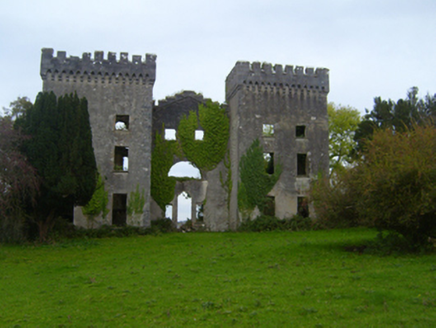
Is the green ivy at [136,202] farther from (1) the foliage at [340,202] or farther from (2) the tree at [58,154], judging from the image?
(1) the foliage at [340,202]

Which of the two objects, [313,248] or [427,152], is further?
[313,248]

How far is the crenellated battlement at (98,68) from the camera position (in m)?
27.7

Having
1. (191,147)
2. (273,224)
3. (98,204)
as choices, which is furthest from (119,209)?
(273,224)

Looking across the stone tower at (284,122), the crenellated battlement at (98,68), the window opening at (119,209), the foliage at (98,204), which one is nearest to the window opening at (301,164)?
the stone tower at (284,122)

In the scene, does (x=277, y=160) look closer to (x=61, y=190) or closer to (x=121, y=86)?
(x=121, y=86)

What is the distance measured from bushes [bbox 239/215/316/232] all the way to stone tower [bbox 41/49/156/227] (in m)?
5.98

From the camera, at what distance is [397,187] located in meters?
16.0

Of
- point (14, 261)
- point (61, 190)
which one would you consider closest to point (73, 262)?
point (14, 261)

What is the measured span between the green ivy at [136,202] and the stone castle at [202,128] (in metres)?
0.08

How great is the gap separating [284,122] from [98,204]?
1269cm

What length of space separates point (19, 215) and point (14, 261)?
204 inches

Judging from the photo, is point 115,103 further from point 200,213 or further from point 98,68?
point 200,213

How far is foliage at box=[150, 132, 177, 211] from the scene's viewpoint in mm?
29516

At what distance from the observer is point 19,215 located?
23094 millimetres
